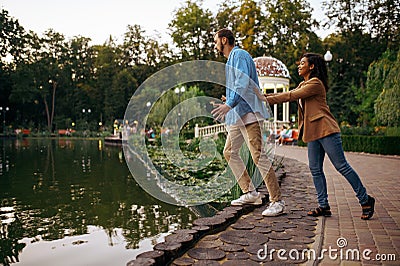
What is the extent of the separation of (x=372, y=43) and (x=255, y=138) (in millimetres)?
24781

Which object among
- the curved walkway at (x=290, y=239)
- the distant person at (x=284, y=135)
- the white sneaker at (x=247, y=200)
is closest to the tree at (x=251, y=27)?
the distant person at (x=284, y=135)

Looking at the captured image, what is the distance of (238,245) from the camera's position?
102 inches

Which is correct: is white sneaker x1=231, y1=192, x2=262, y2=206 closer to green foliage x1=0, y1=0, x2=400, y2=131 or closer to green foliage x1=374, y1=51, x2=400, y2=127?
green foliage x1=374, y1=51, x2=400, y2=127

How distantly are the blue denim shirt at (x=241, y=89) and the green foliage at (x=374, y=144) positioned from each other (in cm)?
960

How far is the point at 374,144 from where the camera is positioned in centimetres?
1248

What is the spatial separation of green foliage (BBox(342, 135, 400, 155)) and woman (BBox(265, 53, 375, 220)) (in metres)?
9.30

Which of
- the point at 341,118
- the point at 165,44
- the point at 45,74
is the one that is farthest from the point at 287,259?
the point at 45,74

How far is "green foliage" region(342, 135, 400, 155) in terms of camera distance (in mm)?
11619

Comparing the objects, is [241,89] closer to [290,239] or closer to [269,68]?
[290,239]

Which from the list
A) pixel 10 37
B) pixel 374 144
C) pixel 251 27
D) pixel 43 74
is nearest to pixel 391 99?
pixel 374 144

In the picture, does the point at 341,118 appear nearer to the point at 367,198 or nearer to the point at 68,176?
the point at 68,176

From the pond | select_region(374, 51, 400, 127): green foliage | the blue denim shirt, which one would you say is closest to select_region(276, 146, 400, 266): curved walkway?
the blue denim shirt

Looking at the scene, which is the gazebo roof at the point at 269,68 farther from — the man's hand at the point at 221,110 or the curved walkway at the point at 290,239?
the man's hand at the point at 221,110

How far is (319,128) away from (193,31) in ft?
106
